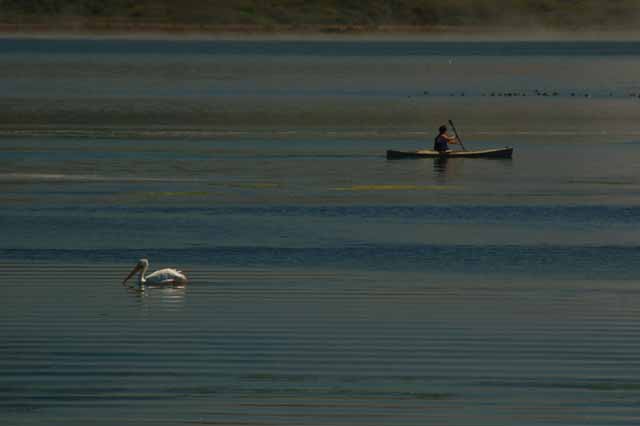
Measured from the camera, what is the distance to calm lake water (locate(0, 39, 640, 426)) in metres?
20.2

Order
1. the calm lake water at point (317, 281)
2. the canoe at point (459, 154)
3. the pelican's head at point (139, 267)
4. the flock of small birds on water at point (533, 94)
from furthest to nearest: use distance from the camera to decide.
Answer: the flock of small birds on water at point (533, 94) → the canoe at point (459, 154) → the pelican's head at point (139, 267) → the calm lake water at point (317, 281)

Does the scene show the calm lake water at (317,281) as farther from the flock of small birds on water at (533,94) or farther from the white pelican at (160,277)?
the flock of small birds on water at (533,94)

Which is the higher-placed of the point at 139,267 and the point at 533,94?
the point at 533,94

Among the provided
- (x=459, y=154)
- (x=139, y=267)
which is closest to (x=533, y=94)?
(x=459, y=154)

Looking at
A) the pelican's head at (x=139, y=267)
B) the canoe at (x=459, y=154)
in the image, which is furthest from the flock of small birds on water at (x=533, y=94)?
the pelican's head at (x=139, y=267)

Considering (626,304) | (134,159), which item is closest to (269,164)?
(134,159)

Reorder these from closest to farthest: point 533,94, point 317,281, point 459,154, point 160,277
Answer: point 160,277 → point 317,281 → point 459,154 → point 533,94

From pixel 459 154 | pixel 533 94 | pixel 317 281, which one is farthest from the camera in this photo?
pixel 533 94

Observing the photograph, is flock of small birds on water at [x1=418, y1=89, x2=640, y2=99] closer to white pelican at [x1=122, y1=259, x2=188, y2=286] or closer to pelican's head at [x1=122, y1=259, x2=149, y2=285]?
pelican's head at [x1=122, y1=259, x2=149, y2=285]

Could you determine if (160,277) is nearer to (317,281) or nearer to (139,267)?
(139,267)

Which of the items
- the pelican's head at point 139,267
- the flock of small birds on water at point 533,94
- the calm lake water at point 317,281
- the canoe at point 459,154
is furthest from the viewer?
the flock of small birds on water at point 533,94

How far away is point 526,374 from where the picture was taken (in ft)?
69.9

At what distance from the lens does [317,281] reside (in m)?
28.7

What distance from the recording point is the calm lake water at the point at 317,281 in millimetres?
20172
